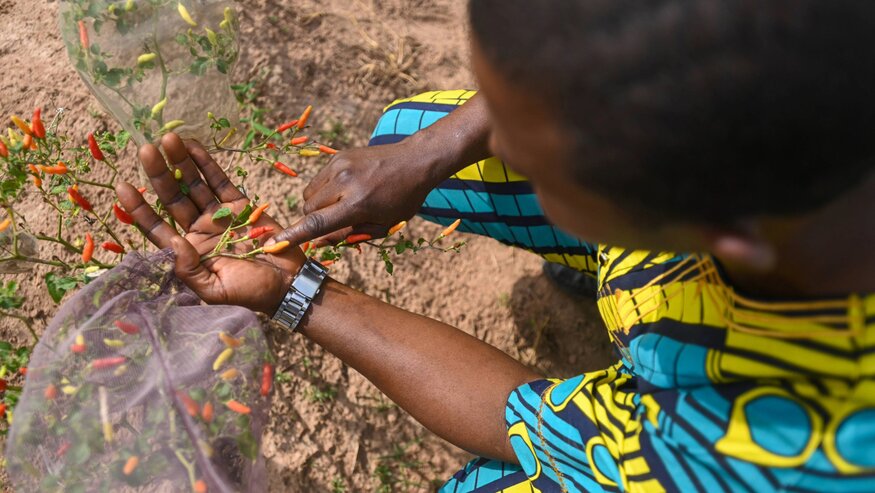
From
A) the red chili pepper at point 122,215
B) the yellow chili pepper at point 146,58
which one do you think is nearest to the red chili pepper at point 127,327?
the red chili pepper at point 122,215

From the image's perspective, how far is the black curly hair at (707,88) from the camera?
592mm

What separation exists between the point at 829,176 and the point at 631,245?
0.75 feet

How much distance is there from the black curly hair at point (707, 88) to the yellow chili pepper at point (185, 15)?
100cm

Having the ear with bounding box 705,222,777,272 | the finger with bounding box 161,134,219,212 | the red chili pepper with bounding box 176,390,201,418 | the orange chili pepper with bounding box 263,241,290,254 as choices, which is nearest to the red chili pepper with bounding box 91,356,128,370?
the red chili pepper with bounding box 176,390,201,418

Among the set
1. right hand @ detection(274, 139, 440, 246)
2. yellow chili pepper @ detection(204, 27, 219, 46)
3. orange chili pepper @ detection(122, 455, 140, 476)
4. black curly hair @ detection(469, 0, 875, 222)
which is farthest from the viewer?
yellow chili pepper @ detection(204, 27, 219, 46)

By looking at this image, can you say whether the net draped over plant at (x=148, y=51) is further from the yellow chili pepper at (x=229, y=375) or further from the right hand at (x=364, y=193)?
the yellow chili pepper at (x=229, y=375)

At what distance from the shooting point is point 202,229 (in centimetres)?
143

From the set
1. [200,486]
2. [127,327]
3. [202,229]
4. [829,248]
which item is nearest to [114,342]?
[127,327]

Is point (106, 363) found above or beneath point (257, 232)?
beneath

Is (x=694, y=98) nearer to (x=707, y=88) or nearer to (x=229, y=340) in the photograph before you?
(x=707, y=88)

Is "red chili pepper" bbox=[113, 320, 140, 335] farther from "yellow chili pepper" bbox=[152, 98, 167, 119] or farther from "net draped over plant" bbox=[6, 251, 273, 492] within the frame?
"yellow chili pepper" bbox=[152, 98, 167, 119]

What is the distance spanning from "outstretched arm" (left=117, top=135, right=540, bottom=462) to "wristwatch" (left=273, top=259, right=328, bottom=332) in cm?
2

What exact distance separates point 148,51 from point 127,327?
713 millimetres

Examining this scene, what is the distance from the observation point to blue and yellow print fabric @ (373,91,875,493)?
800 millimetres
